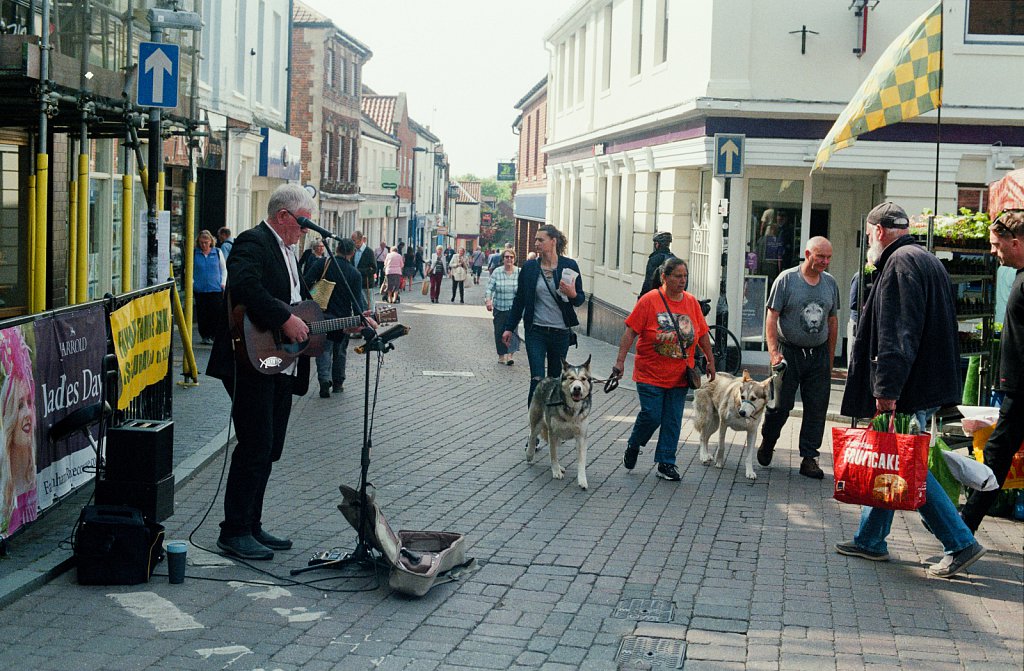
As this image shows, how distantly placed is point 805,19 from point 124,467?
13.7 metres

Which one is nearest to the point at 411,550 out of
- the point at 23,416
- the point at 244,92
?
the point at 23,416

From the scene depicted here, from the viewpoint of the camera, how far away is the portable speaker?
Answer: 6.43 m

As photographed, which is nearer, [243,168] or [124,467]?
[124,467]

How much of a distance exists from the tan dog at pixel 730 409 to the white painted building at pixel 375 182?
149 feet

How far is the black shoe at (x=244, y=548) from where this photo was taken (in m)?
6.98

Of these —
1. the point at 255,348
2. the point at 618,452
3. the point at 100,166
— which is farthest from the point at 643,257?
the point at 255,348

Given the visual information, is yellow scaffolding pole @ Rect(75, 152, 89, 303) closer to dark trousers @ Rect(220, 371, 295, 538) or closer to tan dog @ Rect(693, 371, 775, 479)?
dark trousers @ Rect(220, 371, 295, 538)

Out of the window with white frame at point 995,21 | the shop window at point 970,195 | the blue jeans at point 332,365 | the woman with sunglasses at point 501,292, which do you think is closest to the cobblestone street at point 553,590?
the blue jeans at point 332,365

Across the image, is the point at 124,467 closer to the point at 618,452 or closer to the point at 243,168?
the point at 618,452

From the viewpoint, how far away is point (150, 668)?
5.21m

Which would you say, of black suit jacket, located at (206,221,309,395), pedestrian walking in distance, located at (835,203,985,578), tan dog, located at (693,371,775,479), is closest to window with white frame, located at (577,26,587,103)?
tan dog, located at (693,371,775,479)

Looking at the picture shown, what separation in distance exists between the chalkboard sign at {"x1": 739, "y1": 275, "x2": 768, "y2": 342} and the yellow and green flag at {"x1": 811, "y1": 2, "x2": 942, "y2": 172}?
650 centimetres

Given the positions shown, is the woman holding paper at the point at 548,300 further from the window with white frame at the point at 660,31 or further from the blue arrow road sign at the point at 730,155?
the window with white frame at the point at 660,31

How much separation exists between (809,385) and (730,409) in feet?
2.29
